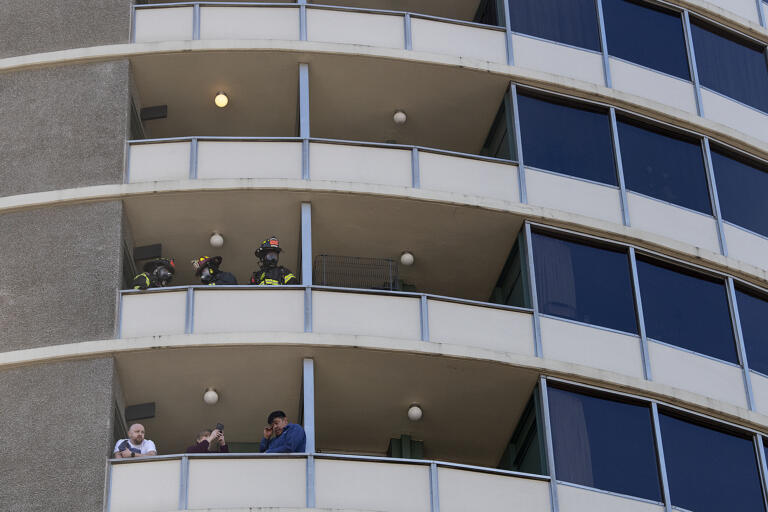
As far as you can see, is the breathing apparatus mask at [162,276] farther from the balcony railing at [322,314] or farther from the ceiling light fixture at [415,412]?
the ceiling light fixture at [415,412]

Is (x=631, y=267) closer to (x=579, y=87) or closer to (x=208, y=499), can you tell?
(x=579, y=87)

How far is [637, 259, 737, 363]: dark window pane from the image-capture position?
3030cm

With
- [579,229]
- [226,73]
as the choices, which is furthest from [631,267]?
[226,73]

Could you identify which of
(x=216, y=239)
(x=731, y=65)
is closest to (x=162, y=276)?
(x=216, y=239)

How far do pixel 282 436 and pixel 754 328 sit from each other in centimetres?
967

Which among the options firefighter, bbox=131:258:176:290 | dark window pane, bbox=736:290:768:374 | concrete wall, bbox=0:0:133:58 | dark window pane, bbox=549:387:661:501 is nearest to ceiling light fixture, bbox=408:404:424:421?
dark window pane, bbox=549:387:661:501

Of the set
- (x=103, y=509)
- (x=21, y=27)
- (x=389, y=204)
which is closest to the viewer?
(x=103, y=509)

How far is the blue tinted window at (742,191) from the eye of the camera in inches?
1291

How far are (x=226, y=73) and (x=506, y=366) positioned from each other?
27.7 ft

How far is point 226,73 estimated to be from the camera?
3256 centimetres

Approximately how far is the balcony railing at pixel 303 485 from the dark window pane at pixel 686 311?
4.83 metres

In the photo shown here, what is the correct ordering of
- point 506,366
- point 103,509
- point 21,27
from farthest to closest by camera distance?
1. point 21,27
2. point 506,366
3. point 103,509

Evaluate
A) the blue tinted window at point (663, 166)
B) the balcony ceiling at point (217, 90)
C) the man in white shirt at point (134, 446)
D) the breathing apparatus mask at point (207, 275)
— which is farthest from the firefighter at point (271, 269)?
the blue tinted window at point (663, 166)

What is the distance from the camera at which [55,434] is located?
89.8 feet
